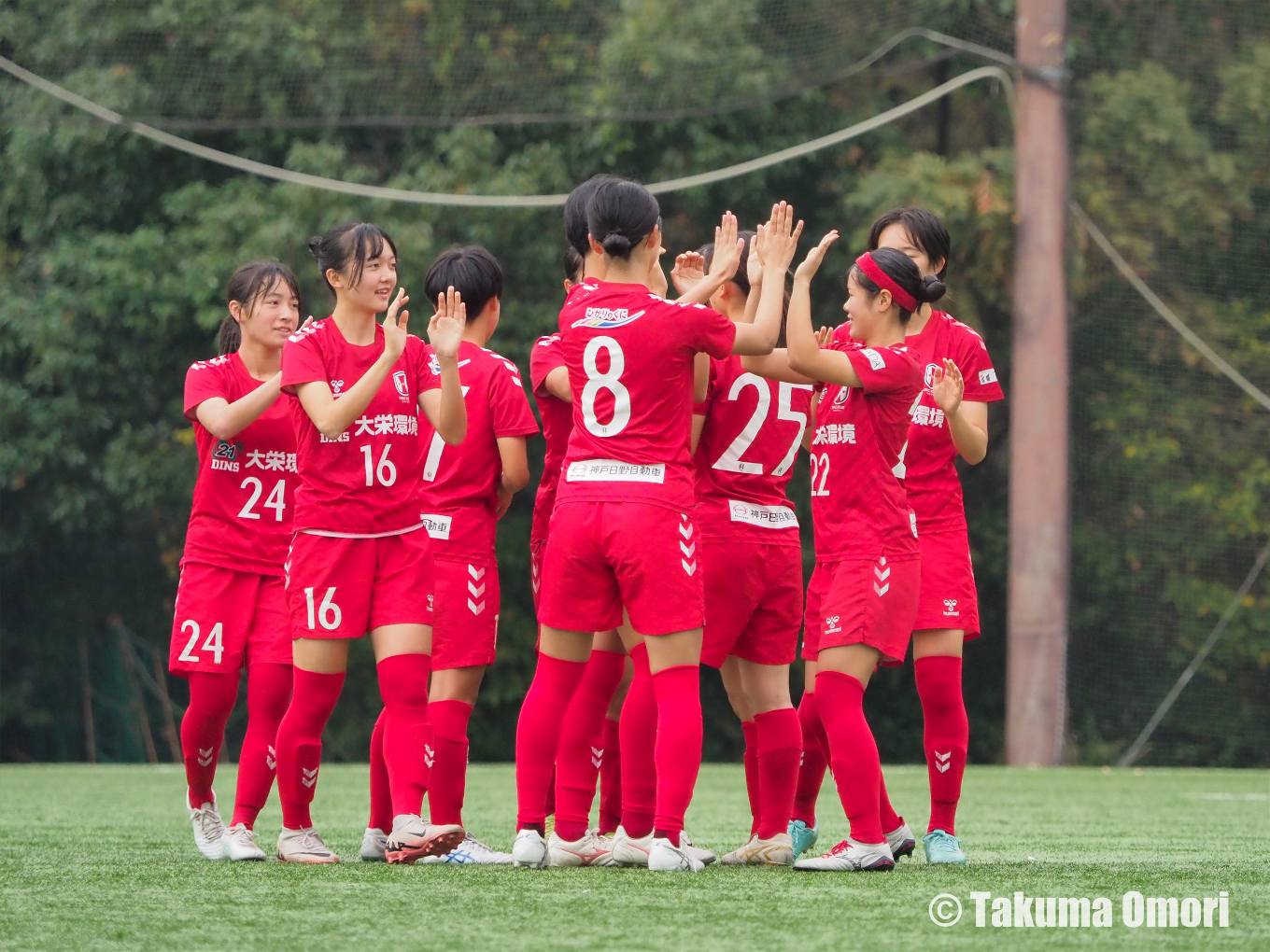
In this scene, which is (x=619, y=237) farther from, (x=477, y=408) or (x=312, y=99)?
(x=312, y=99)

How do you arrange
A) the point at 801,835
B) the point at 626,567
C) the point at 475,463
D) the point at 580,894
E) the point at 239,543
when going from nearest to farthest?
the point at 580,894, the point at 626,567, the point at 801,835, the point at 475,463, the point at 239,543

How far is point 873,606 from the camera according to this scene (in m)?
4.05

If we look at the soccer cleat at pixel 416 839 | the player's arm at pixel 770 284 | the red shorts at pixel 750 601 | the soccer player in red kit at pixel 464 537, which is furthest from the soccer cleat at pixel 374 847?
the player's arm at pixel 770 284

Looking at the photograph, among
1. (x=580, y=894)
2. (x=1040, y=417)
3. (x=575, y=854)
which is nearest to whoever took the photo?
(x=580, y=894)

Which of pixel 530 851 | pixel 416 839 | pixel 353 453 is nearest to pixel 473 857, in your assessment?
pixel 416 839

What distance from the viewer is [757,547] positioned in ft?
14.2

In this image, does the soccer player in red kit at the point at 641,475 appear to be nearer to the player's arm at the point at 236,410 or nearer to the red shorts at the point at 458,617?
the red shorts at the point at 458,617

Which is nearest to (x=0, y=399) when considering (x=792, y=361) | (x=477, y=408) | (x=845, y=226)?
(x=845, y=226)

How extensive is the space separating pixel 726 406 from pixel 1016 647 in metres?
7.32

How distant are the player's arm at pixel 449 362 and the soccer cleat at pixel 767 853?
1.32 m

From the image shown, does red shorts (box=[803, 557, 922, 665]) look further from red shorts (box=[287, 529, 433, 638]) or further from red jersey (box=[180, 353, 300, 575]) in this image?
red jersey (box=[180, 353, 300, 575])

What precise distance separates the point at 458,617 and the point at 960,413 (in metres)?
1.48

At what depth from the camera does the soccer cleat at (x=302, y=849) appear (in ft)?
14.2

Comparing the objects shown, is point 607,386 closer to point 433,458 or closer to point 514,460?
point 514,460
